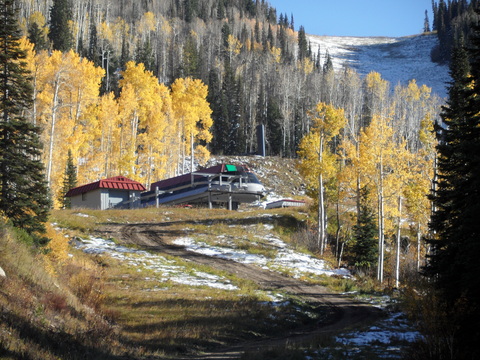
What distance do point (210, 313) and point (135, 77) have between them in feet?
123

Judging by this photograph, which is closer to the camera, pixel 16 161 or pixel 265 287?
pixel 16 161

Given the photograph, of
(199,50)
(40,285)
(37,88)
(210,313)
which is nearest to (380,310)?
(210,313)

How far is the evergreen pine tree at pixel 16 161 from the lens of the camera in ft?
51.1

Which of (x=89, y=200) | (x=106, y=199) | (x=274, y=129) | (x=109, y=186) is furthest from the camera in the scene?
(x=274, y=129)

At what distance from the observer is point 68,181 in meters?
40.9

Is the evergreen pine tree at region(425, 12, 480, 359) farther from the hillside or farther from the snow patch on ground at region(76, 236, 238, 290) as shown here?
the snow patch on ground at region(76, 236, 238, 290)

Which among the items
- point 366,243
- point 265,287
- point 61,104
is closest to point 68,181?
point 61,104

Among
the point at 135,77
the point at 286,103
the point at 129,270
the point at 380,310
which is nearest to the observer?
the point at 380,310

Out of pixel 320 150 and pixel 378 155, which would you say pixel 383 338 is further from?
pixel 320 150

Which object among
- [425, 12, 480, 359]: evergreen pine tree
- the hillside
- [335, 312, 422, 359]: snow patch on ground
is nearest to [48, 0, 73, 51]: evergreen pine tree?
the hillside

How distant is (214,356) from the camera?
436 inches

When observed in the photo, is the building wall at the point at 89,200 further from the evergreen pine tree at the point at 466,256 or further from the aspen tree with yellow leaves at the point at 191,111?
the evergreen pine tree at the point at 466,256

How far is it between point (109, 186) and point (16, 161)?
21.0 metres

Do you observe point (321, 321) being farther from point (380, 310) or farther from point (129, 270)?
point (129, 270)
